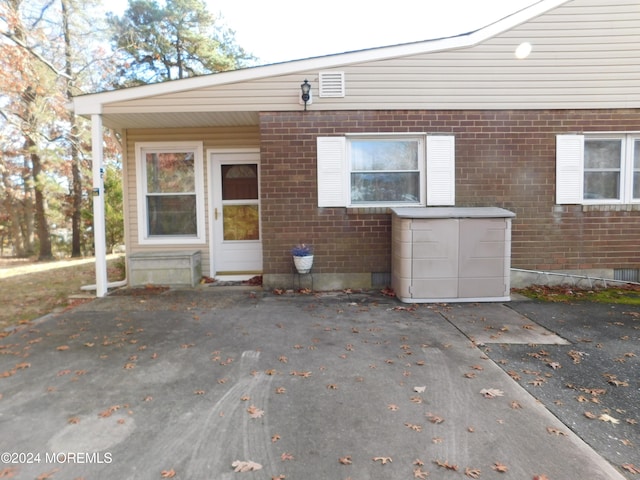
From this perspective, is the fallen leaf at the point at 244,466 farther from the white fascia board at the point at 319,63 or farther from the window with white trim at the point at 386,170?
the white fascia board at the point at 319,63

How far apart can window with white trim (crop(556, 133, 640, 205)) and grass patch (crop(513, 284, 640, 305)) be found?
1.43m

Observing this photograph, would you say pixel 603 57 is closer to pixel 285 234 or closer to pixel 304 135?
pixel 304 135

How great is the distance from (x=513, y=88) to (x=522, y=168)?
4.23 feet

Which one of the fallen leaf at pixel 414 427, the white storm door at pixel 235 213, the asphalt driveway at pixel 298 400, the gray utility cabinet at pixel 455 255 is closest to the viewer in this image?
the asphalt driveway at pixel 298 400

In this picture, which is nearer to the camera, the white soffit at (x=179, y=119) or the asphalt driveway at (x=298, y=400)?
the asphalt driveway at (x=298, y=400)

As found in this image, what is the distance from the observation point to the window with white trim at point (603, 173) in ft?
21.4

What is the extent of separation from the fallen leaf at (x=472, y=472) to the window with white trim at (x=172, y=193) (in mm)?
6119

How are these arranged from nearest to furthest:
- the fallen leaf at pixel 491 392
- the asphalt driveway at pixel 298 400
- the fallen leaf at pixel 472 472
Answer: the fallen leaf at pixel 472 472 → the asphalt driveway at pixel 298 400 → the fallen leaf at pixel 491 392

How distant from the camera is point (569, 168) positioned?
21.4ft

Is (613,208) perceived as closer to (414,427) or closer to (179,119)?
(414,427)

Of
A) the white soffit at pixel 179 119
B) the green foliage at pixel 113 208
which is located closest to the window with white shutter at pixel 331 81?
the white soffit at pixel 179 119

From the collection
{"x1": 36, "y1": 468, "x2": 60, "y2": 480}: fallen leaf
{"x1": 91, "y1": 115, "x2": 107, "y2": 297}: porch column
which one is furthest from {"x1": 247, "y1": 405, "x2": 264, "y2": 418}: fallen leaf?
{"x1": 91, "y1": 115, "x2": 107, "y2": 297}: porch column

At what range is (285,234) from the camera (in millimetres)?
6523

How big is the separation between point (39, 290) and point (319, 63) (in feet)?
21.8
